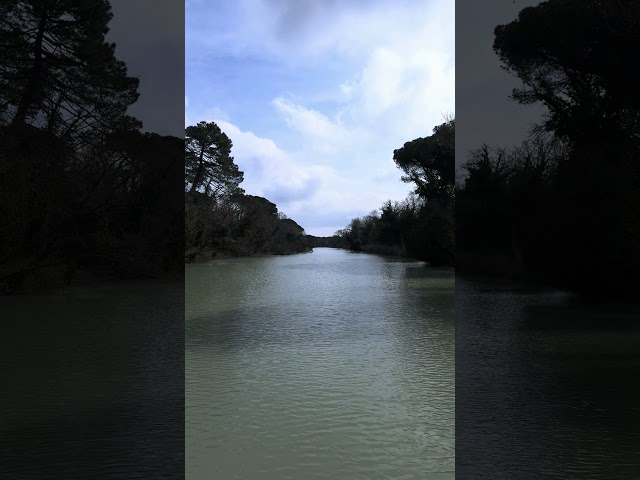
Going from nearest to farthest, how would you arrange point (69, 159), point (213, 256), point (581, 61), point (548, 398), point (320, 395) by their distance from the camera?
point (548, 398)
point (320, 395)
point (581, 61)
point (69, 159)
point (213, 256)

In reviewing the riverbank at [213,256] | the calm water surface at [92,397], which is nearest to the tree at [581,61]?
the calm water surface at [92,397]

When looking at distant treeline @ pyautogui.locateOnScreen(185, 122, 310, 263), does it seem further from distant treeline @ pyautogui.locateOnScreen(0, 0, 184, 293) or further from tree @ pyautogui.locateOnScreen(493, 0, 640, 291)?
tree @ pyautogui.locateOnScreen(493, 0, 640, 291)

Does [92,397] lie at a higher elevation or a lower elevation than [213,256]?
lower

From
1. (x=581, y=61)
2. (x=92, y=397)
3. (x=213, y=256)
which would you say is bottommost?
(x=92, y=397)

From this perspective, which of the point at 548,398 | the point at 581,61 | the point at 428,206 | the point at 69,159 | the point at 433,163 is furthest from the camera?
the point at 433,163

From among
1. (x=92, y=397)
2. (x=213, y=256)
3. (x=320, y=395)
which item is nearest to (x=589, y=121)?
(x=320, y=395)

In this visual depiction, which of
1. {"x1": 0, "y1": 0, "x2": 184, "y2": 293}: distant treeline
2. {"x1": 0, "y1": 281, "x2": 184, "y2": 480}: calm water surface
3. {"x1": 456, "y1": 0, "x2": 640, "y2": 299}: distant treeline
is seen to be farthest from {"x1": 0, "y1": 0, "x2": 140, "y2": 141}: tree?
{"x1": 456, "y1": 0, "x2": 640, "y2": 299}: distant treeline

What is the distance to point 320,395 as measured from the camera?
20.9ft

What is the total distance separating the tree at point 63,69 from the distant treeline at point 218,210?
1557cm

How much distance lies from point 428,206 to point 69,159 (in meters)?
25.3

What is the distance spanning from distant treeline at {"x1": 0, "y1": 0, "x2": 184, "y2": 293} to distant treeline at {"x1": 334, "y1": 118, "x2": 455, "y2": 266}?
17634 millimetres

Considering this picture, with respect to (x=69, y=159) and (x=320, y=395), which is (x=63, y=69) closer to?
(x=69, y=159)

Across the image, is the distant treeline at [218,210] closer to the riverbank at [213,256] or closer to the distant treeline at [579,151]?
the riverbank at [213,256]

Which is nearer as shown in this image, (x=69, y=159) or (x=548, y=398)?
(x=548, y=398)
